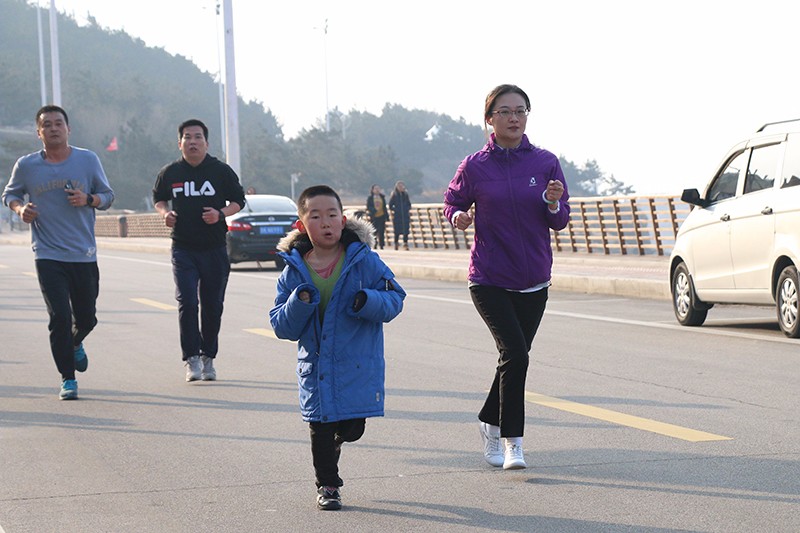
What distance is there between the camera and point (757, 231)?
12766 mm

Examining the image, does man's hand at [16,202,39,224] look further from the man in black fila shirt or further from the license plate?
the license plate

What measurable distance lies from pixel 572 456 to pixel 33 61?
170m

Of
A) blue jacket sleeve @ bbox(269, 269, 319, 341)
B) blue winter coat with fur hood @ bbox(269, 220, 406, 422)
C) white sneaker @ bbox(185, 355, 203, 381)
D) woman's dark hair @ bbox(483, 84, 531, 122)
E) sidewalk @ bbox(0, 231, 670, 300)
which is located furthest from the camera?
sidewalk @ bbox(0, 231, 670, 300)

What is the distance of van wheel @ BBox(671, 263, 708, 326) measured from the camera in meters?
14.0

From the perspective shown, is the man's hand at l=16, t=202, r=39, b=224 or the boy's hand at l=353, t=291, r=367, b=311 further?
the man's hand at l=16, t=202, r=39, b=224

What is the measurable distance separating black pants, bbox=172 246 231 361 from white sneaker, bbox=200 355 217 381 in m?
0.12

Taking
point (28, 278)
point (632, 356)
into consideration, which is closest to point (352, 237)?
point (632, 356)

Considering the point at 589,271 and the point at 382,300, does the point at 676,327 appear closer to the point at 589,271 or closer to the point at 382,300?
the point at 382,300

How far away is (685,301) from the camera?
14.2 m

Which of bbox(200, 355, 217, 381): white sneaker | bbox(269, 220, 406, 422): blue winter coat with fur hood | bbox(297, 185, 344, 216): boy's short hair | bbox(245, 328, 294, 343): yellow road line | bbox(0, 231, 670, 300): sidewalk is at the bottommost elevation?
bbox(0, 231, 670, 300): sidewalk

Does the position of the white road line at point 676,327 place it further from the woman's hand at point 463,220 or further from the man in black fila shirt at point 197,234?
the woman's hand at point 463,220

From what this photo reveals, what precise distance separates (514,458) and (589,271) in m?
17.3

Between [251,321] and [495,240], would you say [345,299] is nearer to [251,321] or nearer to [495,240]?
[495,240]

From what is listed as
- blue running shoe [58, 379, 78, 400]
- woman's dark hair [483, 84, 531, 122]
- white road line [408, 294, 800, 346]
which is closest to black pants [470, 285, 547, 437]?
woman's dark hair [483, 84, 531, 122]
